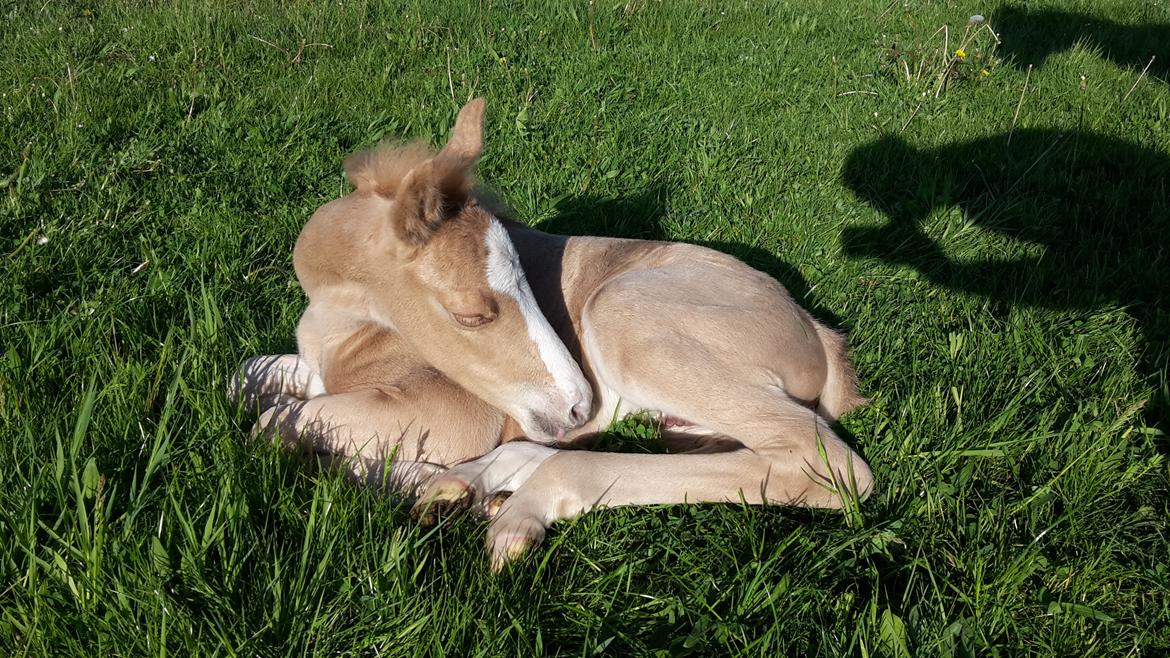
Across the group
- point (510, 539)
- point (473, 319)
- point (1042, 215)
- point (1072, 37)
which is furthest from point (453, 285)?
point (1072, 37)

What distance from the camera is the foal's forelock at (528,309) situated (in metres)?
3.02

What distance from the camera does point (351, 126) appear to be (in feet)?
18.0

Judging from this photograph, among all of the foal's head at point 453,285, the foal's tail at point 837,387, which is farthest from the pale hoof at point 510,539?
the foal's tail at point 837,387

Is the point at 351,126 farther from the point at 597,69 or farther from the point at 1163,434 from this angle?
the point at 1163,434

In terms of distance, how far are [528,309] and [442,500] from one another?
0.74 metres

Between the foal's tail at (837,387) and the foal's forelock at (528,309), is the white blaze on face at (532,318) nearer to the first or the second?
the foal's forelock at (528,309)

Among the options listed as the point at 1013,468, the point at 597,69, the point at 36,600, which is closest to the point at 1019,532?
the point at 1013,468

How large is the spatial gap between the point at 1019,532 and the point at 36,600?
2715 millimetres

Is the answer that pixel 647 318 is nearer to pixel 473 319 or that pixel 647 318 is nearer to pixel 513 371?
pixel 513 371

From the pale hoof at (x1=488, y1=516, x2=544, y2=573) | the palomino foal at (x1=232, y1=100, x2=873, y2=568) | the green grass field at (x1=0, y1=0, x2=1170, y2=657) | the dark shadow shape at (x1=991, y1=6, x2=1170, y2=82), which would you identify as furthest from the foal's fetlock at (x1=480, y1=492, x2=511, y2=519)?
the dark shadow shape at (x1=991, y1=6, x2=1170, y2=82)

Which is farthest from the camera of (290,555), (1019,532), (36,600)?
(1019,532)

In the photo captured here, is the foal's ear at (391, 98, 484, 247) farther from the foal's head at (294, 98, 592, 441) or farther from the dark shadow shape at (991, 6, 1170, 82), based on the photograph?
the dark shadow shape at (991, 6, 1170, 82)

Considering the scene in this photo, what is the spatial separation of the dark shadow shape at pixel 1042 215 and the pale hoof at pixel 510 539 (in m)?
2.51

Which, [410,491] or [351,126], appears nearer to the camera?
[410,491]
